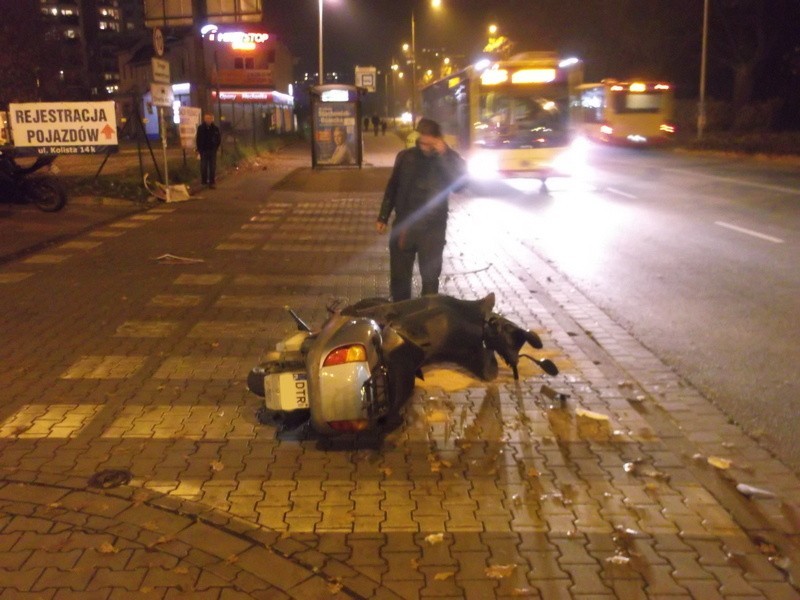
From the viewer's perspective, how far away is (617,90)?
44094mm

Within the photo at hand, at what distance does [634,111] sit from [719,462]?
136 ft

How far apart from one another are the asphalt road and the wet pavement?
39 centimetres

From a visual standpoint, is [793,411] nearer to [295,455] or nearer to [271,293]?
[295,455]

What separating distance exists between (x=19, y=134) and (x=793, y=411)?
52.7ft

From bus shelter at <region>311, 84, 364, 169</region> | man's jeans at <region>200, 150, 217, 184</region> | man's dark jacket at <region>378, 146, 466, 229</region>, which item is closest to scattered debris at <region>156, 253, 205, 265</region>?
man's dark jacket at <region>378, 146, 466, 229</region>

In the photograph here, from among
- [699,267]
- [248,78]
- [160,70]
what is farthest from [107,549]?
[248,78]

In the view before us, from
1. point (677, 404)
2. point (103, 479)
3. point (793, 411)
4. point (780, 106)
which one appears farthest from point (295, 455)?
point (780, 106)

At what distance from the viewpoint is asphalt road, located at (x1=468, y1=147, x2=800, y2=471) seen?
7.32 meters

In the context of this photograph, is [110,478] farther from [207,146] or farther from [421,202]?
[207,146]

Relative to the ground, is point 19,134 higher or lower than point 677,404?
higher

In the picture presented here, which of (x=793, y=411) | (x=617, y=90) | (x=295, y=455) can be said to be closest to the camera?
(x=295, y=455)

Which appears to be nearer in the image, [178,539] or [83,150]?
[178,539]

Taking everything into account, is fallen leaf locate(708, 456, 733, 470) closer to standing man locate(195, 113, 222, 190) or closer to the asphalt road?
the asphalt road

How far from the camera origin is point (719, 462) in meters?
5.56
